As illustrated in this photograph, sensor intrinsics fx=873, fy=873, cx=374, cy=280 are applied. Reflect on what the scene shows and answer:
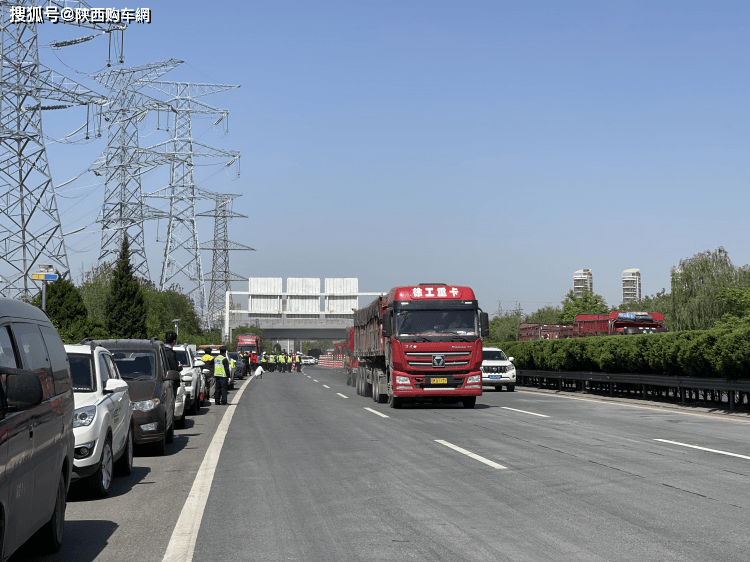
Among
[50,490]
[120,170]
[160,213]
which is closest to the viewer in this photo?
[50,490]

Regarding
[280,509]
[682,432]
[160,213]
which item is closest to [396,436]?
[682,432]

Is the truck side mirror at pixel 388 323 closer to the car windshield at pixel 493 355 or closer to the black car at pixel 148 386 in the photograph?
the black car at pixel 148 386

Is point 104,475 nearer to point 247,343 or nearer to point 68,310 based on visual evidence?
point 68,310

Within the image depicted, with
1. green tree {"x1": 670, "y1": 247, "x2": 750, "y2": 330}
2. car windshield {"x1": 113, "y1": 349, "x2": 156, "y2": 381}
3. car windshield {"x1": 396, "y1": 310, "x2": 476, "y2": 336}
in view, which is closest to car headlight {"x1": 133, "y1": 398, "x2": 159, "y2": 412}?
car windshield {"x1": 113, "y1": 349, "x2": 156, "y2": 381}

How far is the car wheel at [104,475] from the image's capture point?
943cm

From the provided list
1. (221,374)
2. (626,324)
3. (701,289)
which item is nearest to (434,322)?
(221,374)

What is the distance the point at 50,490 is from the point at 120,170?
214 feet

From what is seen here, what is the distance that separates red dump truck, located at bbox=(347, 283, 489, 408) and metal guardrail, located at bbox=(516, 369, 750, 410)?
222 inches

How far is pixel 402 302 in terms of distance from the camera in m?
24.4

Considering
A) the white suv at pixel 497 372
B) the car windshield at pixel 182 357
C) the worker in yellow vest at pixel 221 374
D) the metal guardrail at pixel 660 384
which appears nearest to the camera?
the metal guardrail at pixel 660 384

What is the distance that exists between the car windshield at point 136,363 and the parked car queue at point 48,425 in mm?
2795

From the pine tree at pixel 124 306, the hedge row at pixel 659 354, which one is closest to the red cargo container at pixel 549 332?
the hedge row at pixel 659 354

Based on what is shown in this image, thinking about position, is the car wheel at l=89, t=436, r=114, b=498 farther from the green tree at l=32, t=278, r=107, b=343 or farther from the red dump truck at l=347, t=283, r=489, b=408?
the green tree at l=32, t=278, r=107, b=343

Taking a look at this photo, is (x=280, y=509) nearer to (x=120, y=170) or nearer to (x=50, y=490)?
(x=50, y=490)
